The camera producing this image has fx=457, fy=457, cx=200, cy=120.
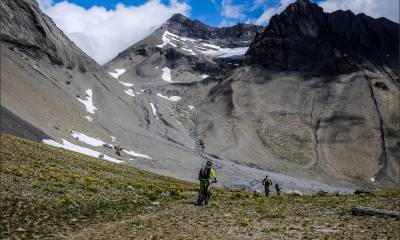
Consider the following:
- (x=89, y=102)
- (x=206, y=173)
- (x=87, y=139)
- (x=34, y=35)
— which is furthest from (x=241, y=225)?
(x=34, y=35)

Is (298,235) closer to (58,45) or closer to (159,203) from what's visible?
(159,203)

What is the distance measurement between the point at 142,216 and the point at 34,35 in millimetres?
159772

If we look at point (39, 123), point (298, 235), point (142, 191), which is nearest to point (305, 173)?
point (39, 123)

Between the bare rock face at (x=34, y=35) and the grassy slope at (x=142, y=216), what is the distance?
137 meters

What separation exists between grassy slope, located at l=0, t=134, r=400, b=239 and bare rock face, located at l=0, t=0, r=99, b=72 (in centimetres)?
13731

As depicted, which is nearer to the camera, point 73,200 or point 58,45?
point 73,200

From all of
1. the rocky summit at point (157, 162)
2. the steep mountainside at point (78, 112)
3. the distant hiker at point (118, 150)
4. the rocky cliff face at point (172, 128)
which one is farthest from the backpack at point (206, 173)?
the distant hiker at point (118, 150)

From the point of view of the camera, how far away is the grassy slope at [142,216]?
18.4 m

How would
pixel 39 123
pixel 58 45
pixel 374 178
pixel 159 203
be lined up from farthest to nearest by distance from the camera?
pixel 58 45 → pixel 374 178 → pixel 39 123 → pixel 159 203

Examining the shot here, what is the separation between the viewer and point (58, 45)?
577 feet

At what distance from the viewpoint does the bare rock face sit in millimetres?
157538

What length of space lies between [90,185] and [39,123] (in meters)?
75.2

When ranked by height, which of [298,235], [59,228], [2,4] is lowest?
[59,228]

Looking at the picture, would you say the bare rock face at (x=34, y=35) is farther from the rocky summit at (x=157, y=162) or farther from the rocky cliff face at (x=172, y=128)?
the rocky summit at (x=157, y=162)
